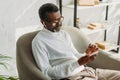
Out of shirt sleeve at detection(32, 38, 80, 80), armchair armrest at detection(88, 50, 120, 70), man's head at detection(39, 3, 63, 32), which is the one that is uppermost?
man's head at detection(39, 3, 63, 32)

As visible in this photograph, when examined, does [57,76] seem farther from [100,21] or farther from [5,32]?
[100,21]

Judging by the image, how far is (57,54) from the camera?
1.60 m

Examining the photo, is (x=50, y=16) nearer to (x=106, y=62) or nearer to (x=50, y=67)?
(x=50, y=67)

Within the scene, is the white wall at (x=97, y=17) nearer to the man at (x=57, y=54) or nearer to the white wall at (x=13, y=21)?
the white wall at (x=13, y=21)

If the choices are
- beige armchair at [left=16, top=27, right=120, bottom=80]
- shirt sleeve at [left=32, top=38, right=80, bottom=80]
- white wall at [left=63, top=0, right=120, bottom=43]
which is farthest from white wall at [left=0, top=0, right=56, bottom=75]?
shirt sleeve at [left=32, top=38, right=80, bottom=80]

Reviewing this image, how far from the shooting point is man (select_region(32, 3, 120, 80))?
1.48 meters

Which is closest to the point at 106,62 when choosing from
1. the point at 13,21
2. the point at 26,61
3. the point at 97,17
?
the point at 26,61

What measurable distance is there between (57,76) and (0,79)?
0.58 metres

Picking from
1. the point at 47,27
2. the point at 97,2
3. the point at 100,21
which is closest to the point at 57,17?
the point at 47,27

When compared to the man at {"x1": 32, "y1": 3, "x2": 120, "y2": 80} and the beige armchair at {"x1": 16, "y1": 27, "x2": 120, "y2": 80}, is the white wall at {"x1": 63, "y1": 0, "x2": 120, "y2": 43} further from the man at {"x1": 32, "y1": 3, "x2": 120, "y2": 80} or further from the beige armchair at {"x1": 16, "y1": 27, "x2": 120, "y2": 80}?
the man at {"x1": 32, "y1": 3, "x2": 120, "y2": 80}

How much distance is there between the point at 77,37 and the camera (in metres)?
1.89

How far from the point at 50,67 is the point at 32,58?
0.18 metres

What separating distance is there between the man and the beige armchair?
64mm

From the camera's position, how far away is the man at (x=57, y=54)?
1.48 meters
